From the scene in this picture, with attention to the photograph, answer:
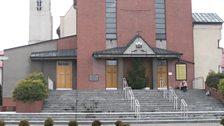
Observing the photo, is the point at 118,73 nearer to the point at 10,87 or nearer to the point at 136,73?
the point at 136,73

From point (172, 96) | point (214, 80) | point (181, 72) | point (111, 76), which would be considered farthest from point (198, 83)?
point (172, 96)

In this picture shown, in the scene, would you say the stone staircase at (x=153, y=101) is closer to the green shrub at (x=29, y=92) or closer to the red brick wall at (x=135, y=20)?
the green shrub at (x=29, y=92)

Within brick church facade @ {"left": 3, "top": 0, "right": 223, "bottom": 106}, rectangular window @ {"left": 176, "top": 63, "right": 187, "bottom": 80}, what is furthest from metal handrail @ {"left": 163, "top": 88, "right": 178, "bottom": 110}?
rectangular window @ {"left": 176, "top": 63, "right": 187, "bottom": 80}

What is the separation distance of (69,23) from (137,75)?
15507mm

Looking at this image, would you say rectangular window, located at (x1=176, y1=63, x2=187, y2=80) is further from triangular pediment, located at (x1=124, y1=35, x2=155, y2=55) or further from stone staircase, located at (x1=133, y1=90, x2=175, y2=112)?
stone staircase, located at (x1=133, y1=90, x2=175, y2=112)

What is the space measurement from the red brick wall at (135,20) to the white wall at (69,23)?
10.7m

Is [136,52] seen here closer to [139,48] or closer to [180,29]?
[139,48]

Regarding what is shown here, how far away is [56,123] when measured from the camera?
2486 cm

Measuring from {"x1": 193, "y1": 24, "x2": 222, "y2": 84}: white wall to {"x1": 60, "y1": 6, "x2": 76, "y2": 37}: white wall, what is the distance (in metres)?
14.4

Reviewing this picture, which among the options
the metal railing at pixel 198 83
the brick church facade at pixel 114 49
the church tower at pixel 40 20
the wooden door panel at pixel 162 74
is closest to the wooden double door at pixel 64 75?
the brick church facade at pixel 114 49

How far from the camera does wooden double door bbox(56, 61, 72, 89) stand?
134ft

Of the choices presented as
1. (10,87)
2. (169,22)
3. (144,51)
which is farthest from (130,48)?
(10,87)

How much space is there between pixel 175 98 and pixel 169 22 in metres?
11.4

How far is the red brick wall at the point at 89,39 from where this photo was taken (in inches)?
1559
